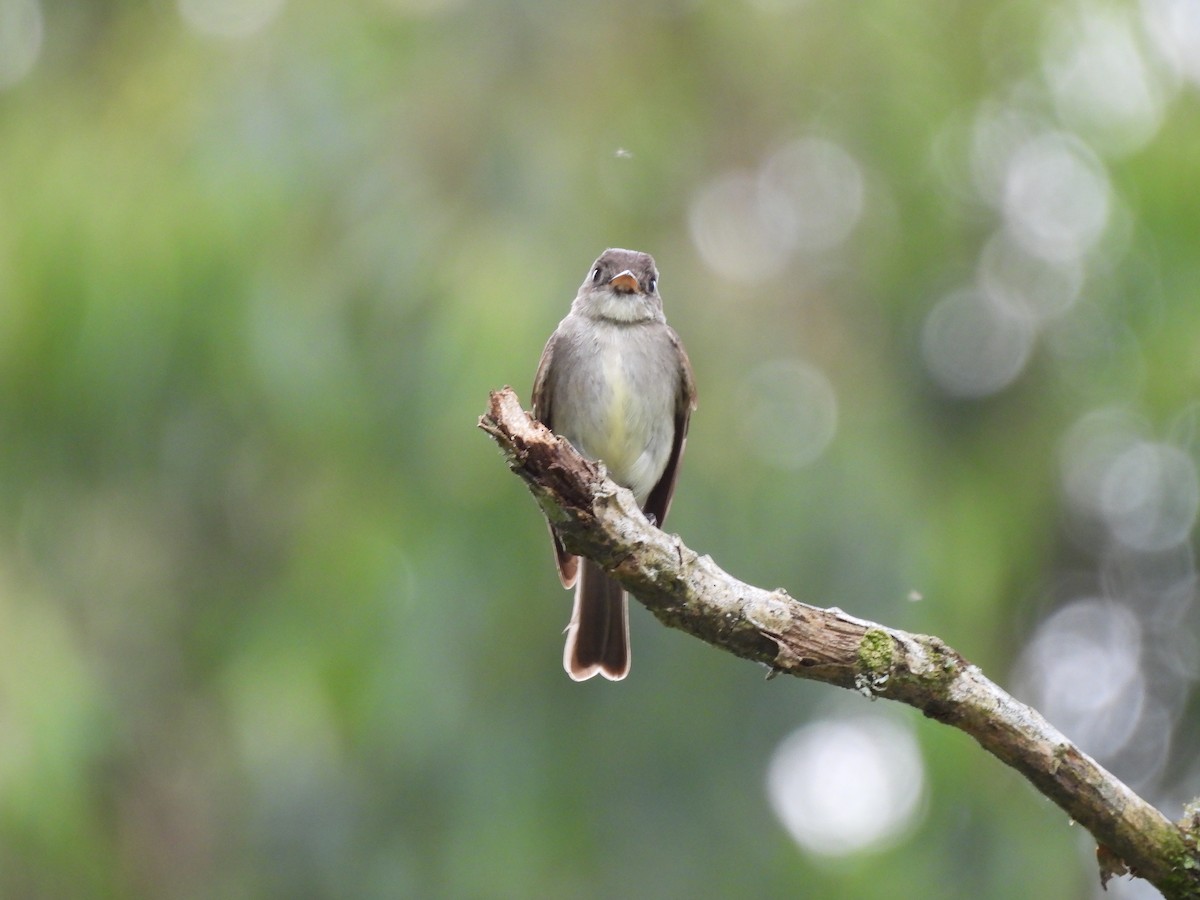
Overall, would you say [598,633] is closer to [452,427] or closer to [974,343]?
[452,427]

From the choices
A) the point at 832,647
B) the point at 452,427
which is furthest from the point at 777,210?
the point at 832,647

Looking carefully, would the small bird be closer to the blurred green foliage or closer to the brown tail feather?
the brown tail feather

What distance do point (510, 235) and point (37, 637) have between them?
2.54m

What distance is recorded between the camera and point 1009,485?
8.10 meters

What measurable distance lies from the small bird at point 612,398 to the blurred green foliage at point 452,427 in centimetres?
58

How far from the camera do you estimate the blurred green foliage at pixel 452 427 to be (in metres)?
6.38

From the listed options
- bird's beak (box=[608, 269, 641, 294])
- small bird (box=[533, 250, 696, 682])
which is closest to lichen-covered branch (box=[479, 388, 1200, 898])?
small bird (box=[533, 250, 696, 682])

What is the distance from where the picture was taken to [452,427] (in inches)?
253

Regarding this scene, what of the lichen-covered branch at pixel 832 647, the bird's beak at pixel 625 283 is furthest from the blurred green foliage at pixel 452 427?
the lichen-covered branch at pixel 832 647

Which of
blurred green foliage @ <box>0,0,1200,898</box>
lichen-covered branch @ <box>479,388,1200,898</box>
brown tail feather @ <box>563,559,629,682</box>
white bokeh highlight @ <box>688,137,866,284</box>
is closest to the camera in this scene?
lichen-covered branch @ <box>479,388,1200,898</box>

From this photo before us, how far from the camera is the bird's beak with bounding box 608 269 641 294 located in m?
5.57

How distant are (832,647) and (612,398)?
217 cm

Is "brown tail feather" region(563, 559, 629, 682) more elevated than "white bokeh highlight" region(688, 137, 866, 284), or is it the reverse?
"white bokeh highlight" region(688, 137, 866, 284)

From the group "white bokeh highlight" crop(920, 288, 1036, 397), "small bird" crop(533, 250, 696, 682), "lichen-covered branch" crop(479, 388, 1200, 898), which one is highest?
"white bokeh highlight" crop(920, 288, 1036, 397)
